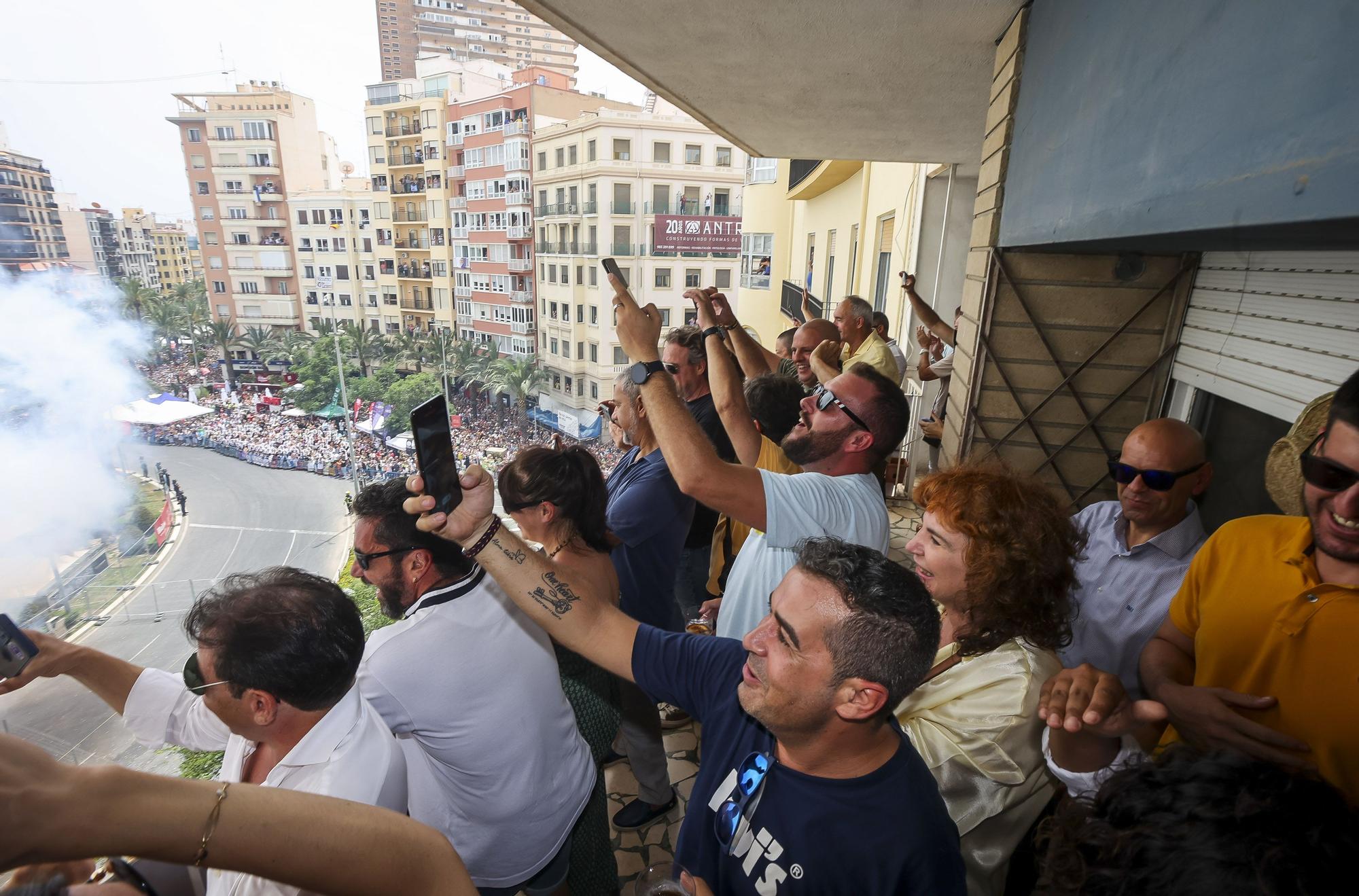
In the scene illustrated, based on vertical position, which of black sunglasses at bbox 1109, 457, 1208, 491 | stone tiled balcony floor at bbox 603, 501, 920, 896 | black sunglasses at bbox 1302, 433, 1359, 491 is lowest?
stone tiled balcony floor at bbox 603, 501, 920, 896

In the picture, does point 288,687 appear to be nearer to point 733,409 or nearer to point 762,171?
point 733,409

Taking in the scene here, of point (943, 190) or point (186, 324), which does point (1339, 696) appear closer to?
point (943, 190)

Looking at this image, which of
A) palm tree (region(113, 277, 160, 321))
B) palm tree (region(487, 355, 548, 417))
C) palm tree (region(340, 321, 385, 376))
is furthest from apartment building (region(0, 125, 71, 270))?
palm tree (region(487, 355, 548, 417))

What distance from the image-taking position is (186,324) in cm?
580

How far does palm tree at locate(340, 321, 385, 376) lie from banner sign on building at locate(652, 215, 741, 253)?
693 centimetres

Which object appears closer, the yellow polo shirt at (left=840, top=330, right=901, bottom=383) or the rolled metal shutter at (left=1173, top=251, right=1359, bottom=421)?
the rolled metal shutter at (left=1173, top=251, right=1359, bottom=421)

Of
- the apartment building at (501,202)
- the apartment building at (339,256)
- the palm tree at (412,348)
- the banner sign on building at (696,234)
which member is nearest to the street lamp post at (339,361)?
the apartment building at (339,256)

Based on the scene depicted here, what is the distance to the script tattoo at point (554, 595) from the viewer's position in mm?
1173

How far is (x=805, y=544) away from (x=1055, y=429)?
234 centimetres

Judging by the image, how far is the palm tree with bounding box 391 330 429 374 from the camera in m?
8.30

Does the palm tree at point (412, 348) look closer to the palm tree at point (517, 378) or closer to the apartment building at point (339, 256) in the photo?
the apartment building at point (339, 256)

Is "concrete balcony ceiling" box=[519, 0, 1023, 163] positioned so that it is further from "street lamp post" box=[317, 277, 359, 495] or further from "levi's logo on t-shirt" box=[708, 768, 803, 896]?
"levi's logo on t-shirt" box=[708, 768, 803, 896]

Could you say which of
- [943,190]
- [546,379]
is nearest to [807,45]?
[943,190]

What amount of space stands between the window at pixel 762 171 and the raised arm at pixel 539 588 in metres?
15.6
